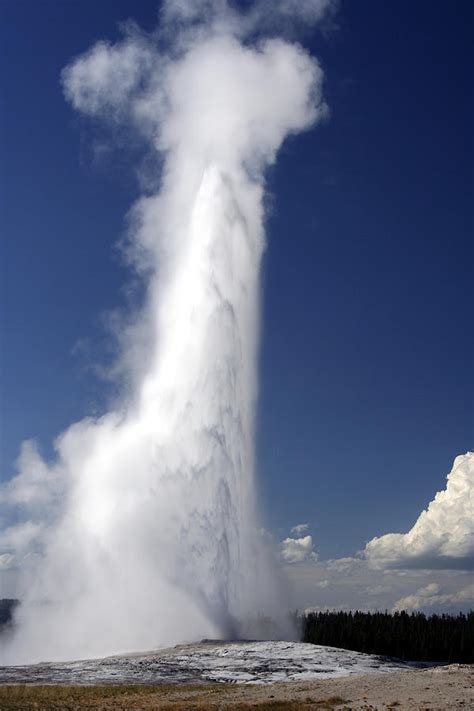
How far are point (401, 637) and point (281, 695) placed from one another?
285 feet

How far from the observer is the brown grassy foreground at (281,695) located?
2964cm

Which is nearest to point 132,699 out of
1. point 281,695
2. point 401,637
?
point 281,695

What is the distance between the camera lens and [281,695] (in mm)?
33719

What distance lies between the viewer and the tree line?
356 ft

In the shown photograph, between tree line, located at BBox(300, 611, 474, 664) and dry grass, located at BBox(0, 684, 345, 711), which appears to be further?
tree line, located at BBox(300, 611, 474, 664)

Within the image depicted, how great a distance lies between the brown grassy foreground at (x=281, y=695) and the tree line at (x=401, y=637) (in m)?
73.4

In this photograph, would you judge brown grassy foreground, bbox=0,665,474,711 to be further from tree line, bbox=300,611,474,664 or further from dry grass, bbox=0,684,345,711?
tree line, bbox=300,611,474,664

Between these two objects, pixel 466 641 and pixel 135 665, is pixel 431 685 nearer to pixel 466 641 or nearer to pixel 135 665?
pixel 135 665

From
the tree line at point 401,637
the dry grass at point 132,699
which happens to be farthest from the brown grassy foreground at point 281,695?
the tree line at point 401,637

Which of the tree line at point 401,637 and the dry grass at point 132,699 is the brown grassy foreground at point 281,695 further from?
the tree line at point 401,637

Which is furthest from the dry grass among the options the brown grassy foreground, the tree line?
the tree line

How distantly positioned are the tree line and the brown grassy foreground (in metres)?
73.4


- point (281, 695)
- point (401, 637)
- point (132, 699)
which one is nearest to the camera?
point (132, 699)

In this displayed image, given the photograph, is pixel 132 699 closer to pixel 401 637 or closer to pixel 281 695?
pixel 281 695
